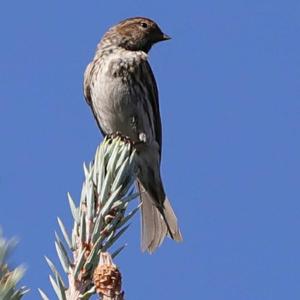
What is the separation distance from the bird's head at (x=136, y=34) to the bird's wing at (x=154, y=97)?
0.94 metres

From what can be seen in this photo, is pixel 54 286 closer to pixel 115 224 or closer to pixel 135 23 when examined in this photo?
pixel 115 224

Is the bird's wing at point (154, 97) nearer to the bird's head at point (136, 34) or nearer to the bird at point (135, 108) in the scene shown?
the bird at point (135, 108)

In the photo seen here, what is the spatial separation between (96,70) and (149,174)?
1.00 meters

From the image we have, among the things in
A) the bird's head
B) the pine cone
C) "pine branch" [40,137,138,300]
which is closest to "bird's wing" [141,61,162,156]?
the bird's head

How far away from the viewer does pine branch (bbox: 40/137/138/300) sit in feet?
4.11

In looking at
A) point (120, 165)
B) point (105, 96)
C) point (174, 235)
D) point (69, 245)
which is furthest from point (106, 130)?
point (69, 245)

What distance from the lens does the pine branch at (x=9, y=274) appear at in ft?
3.48

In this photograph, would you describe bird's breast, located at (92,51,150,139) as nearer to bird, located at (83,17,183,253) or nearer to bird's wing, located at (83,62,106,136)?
bird, located at (83,17,183,253)

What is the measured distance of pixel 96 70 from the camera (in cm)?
636

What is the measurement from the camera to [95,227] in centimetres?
150

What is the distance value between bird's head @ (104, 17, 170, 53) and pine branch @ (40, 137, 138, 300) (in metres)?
5.49

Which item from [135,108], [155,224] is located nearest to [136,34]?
[135,108]

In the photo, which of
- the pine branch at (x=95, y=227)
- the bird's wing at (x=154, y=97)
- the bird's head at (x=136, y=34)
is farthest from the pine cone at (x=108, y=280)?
the bird's head at (x=136, y=34)

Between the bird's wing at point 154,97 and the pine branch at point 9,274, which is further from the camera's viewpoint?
the bird's wing at point 154,97
